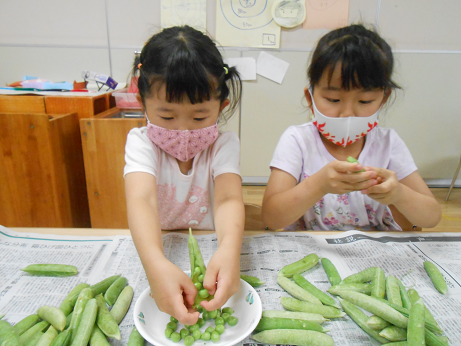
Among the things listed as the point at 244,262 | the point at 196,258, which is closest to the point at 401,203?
the point at 244,262

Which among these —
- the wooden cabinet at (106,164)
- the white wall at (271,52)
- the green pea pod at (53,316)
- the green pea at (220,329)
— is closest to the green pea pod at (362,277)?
the green pea at (220,329)

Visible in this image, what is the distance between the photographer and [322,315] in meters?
0.65

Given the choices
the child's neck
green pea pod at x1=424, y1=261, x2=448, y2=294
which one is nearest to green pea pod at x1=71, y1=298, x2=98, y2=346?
green pea pod at x1=424, y1=261, x2=448, y2=294

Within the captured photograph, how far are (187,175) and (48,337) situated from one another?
24.5 inches

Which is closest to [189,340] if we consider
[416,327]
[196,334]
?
[196,334]

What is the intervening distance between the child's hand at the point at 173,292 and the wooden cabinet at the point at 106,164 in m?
1.11

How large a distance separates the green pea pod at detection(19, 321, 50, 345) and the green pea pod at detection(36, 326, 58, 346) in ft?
0.09

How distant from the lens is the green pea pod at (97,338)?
572mm

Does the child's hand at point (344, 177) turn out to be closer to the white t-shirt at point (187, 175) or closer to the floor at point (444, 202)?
the white t-shirt at point (187, 175)

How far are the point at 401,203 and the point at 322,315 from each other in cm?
47

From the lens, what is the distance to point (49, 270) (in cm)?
77

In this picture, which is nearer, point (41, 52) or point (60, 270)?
point (60, 270)

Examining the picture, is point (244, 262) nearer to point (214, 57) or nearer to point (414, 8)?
point (214, 57)

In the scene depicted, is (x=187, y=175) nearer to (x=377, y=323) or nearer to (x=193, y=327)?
(x=193, y=327)
